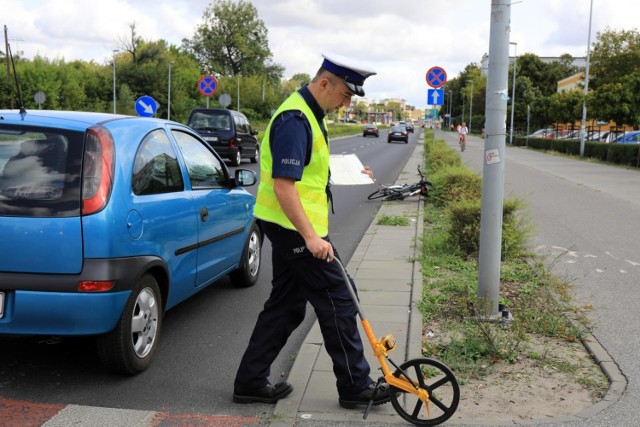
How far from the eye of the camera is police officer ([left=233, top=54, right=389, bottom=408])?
3.42 m

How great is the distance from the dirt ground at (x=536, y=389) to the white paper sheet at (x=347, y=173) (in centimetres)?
155

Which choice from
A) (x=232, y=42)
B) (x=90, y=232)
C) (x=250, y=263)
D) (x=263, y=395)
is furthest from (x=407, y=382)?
(x=232, y=42)

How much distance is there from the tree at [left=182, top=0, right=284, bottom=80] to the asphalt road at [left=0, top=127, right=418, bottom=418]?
349 ft

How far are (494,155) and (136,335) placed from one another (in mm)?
2976

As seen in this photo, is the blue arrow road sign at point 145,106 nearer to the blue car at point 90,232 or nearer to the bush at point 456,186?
the bush at point 456,186

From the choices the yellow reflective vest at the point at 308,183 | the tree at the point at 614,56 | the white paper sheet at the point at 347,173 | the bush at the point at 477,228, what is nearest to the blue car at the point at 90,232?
the yellow reflective vest at the point at 308,183

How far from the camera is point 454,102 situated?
A: 136875mm

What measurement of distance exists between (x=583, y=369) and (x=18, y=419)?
11.2 ft

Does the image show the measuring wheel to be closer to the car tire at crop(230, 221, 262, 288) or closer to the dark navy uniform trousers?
the dark navy uniform trousers

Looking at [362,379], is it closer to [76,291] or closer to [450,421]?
[450,421]

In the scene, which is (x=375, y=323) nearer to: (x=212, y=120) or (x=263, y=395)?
(x=263, y=395)

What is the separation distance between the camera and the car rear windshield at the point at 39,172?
3918 mm

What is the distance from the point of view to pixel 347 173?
16.4 feet

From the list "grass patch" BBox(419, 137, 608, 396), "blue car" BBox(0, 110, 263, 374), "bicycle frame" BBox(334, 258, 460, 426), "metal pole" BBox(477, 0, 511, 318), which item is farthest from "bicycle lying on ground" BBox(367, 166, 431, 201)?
"bicycle frame" BBox(334, 258, 460, 426)
